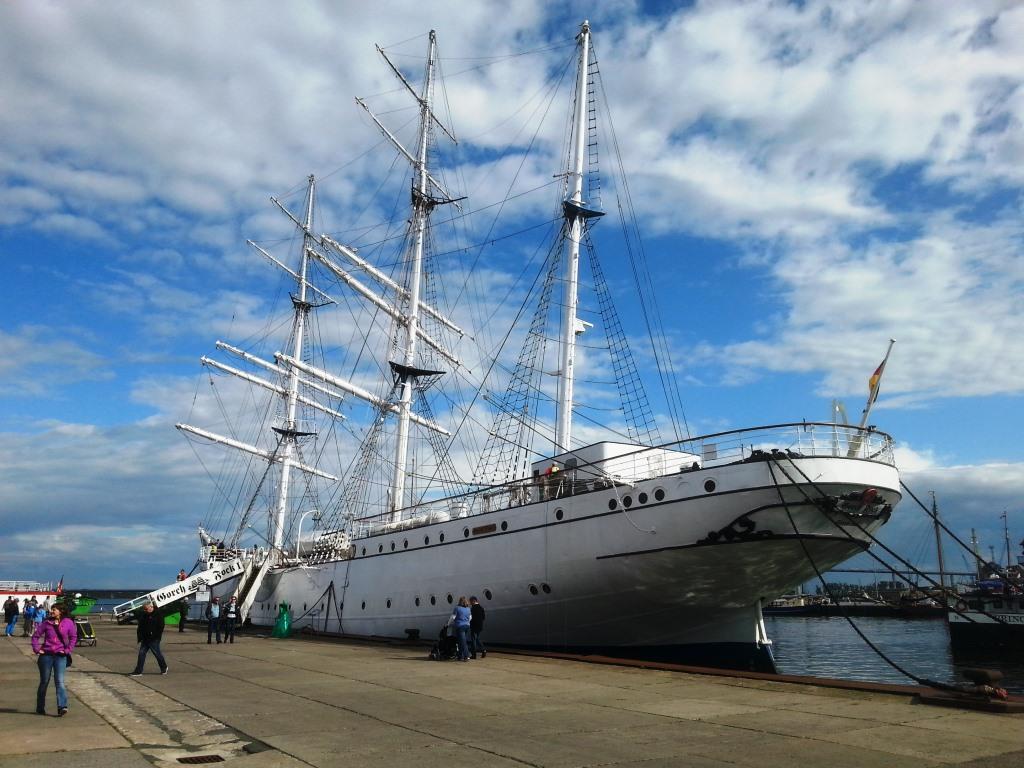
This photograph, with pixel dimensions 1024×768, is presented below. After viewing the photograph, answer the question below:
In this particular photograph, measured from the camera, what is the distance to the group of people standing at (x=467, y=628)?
16906 mm

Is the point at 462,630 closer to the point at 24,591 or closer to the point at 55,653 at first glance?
the point at 55,653

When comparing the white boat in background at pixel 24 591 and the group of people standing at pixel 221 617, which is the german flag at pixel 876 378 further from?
the white boat in background at pixel 24 591

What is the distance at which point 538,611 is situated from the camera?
66.4 ft

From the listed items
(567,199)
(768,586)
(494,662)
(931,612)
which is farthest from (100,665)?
(931,612)

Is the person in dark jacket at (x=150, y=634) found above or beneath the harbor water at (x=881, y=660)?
above

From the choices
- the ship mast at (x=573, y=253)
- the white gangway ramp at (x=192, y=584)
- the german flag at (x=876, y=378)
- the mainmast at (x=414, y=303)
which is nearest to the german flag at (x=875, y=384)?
the german flag at (x=876, y=378)

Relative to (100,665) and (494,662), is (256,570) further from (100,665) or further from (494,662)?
(494,662)

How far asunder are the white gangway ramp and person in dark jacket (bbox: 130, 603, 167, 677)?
21.1m

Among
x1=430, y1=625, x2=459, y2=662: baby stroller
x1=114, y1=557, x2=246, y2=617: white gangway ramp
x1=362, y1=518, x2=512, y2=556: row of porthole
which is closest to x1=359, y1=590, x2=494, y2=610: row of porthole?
x1=362, y1=518, x2=512, y2=556: row of porthole

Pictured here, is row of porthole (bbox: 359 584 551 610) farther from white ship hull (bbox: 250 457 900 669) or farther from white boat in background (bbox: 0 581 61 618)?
white boat in background (bbox: 0 581 61 618)

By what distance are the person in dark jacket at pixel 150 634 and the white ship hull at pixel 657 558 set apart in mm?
8804

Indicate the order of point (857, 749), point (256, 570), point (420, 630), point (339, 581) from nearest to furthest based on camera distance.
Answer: point (857, 749), point (420, 630), point (339, 581), point (256, 570)

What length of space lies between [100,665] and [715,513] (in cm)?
1327

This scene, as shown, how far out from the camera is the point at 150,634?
14539mm
